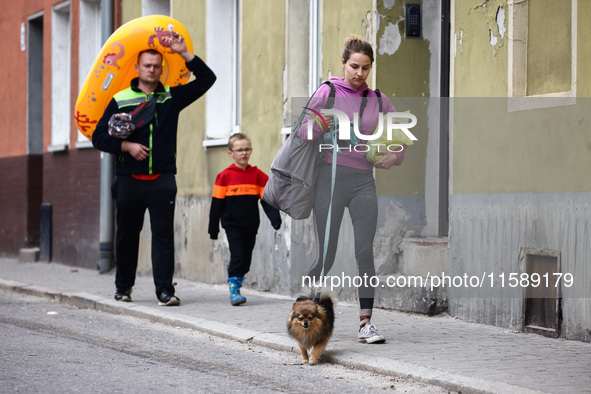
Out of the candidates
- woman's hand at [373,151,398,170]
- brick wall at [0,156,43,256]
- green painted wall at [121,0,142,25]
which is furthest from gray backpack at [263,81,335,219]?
brick wall at [0,156,43,256]

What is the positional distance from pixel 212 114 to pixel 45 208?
5.53m

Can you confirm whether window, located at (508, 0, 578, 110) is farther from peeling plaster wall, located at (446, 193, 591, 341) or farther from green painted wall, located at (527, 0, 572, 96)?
peeling plaster wall, located at (446, 193, 591, 341)

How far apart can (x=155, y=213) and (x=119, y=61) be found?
66.3 inches

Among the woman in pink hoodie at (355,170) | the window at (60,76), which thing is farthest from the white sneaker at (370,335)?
the window at (60,76)

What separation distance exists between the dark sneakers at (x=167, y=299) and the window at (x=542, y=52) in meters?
3.99

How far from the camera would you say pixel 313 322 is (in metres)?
6.75

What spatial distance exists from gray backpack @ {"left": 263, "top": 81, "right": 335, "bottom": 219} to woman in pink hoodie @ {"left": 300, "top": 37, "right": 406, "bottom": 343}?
64 mm

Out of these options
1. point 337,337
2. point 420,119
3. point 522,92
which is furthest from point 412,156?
point 337,337

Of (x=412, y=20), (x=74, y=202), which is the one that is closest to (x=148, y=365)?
(x=412, y=20)

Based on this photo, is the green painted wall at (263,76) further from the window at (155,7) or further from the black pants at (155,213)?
the window at (155,7)

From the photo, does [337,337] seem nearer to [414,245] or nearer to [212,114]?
[414,245]

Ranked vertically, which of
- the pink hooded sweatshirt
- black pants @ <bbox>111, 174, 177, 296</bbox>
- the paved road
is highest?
the pink hooded sweatshirt

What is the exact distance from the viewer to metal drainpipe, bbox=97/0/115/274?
601 inches

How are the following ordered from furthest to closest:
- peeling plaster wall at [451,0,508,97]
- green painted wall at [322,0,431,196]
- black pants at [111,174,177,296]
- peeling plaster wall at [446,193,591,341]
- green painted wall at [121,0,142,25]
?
green painted wall at [121,0,142,25]
black pants at [111,174,177,296]
green painted wall at [322,0,431,196]
peeling plaster wall at [451,0,508,97]
peeling plaster wall at [446,193,591,341]
